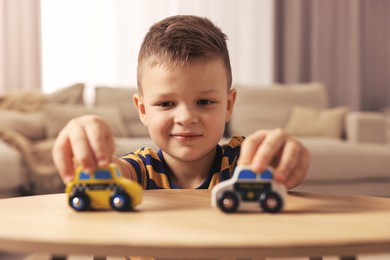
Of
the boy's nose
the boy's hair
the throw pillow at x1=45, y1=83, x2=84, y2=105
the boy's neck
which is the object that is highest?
the boy's hair

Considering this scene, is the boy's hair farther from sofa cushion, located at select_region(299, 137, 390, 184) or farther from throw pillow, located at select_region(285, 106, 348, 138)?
throw pillow, located at select_region(285, 106, 348, 138)

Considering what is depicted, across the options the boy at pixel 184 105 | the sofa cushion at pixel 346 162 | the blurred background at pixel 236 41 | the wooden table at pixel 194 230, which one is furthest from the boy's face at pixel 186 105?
the blurred background at pixel 236 41

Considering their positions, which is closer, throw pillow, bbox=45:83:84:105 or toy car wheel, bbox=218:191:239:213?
toy car wheel, bbox=218:191:239:213

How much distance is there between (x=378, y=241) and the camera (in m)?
0.54

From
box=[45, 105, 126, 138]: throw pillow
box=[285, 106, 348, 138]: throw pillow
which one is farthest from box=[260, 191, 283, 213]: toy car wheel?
box=[285, 106, 348, 138]: throw pillow

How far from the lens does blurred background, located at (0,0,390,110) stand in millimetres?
4891

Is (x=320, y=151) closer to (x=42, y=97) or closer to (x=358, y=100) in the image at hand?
(x=42, y=97)

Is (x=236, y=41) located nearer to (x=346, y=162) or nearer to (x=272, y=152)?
(x=346, y=162)

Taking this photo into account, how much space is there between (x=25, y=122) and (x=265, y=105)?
177 centimetres

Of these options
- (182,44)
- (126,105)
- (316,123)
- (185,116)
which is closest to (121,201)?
(185,116)

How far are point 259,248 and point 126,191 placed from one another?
270mm

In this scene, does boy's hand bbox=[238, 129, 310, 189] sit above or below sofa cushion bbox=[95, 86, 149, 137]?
above

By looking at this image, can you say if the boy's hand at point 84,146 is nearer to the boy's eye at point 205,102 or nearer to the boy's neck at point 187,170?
the boy's eye at point 205,102

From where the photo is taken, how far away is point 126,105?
156 inches
